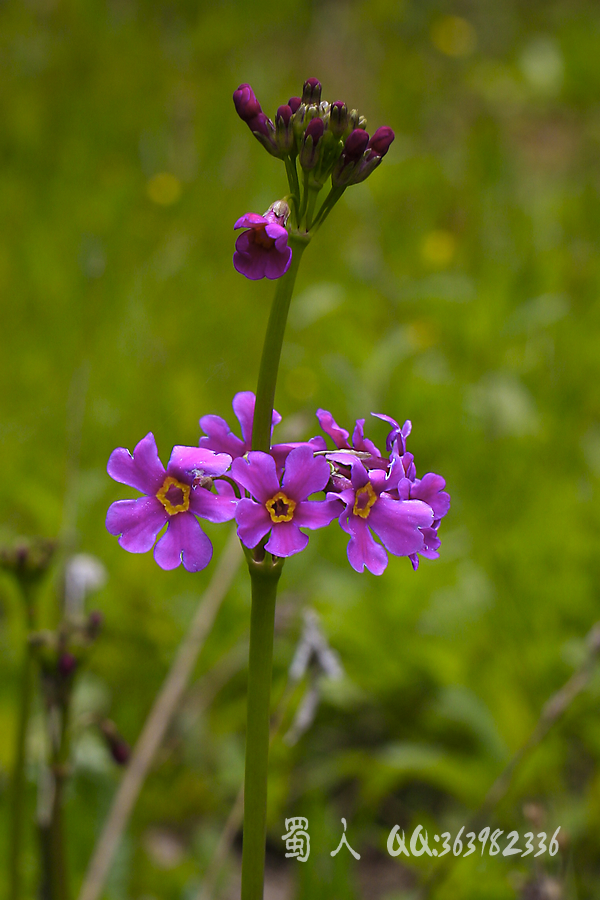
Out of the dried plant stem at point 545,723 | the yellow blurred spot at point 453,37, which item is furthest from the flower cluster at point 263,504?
the yellow blurred spot at point 453,37

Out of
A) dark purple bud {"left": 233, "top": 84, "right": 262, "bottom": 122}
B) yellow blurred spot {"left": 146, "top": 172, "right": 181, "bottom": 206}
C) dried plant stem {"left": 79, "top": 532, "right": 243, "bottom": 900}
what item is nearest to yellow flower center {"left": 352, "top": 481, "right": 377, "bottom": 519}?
dark purple bud {"left": 233, "top": 84, "right": 262, "bottom": 122}

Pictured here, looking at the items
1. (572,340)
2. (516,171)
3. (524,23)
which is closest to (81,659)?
(572,340)

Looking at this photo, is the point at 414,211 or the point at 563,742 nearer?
the point at 563,742

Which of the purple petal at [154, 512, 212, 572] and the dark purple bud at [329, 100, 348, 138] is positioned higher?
the dark purple bud at [329, 100, 348, 138]

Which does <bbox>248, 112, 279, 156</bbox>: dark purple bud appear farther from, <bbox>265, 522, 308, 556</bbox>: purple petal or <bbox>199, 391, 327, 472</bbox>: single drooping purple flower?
<bbox>265, 522, 308, 556</bbox>: purple petal

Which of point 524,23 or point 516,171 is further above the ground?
point 524,23

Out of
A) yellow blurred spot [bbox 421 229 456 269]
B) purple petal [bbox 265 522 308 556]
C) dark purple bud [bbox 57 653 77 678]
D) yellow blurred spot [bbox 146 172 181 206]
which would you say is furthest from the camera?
yellow blurred spot [bbox 146 172 181 206]

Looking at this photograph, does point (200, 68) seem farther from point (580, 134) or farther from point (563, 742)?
point (563, 742)
